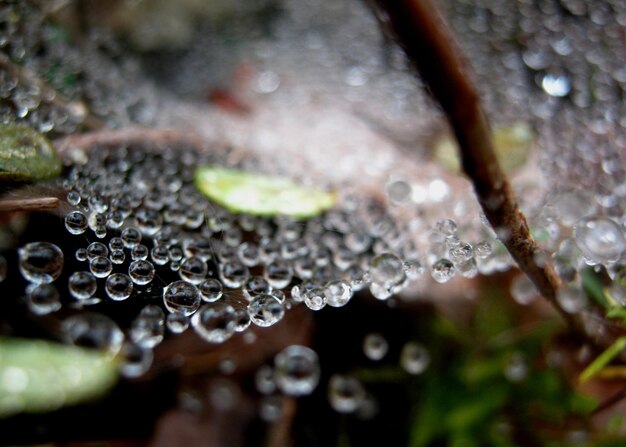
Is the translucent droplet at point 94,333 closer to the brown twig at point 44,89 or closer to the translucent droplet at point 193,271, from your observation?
the translucent droplet at point 193,271

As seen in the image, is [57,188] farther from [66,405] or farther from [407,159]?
[407,159]

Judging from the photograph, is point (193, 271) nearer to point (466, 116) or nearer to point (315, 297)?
point (315, 297)

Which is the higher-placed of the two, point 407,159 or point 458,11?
point 458,11

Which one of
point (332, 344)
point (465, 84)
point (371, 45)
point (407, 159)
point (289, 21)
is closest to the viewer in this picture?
point (465, 84)

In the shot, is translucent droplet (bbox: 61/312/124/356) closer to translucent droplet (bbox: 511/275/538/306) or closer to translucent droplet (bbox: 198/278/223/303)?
translucent droplet (bbox: 198/278/223/303)

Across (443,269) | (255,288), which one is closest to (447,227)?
(443,269)

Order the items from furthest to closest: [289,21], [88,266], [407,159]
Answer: [289,21] → [407,159] → [88,266]

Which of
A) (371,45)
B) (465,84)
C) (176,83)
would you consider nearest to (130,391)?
(465,84)
